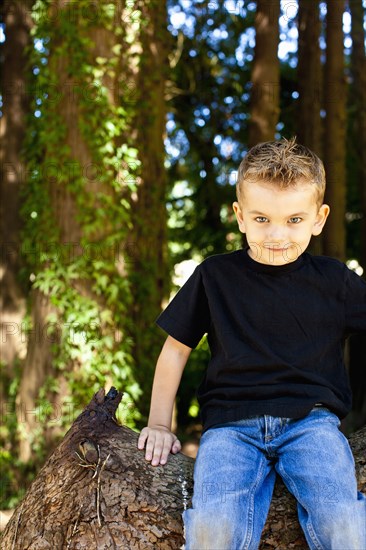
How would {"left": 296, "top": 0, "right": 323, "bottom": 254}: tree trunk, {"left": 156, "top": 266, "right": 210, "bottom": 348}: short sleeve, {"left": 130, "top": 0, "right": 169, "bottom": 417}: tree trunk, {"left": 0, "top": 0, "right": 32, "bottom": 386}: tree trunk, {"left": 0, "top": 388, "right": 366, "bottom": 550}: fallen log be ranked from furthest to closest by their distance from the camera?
{"left": 296, "top": 0, "right": 323, "bottom": 254}: tree trunk
{"left": 0, "top": 0, "right": 32, "bottom": 386}: tree trunk
{"left": 130, "top": 0, "right": 169, "bottom": 417}: tree trunk
{"left": 156, "top": 266, "right": 210, "bottom": 348}: short sleeve
{"left": 0, "top": 388, "right": 366, "bottom": 550}: fallen log

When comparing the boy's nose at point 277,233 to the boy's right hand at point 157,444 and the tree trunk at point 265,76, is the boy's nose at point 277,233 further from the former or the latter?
the tree trunk at point 265,76

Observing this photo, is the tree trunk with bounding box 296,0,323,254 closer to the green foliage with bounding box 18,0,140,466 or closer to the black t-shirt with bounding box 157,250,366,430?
the green foliage with bounding box 18,0,140,466

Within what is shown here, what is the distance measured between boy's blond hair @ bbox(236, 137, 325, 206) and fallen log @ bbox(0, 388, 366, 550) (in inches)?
39.7

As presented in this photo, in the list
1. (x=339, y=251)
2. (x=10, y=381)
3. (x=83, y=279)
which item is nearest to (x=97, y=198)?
(x=83, y=279)

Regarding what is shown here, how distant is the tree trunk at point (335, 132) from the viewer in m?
7.35

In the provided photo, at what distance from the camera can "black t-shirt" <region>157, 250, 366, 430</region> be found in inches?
97.5

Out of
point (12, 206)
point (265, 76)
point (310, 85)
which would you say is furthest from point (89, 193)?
point (310, 85)

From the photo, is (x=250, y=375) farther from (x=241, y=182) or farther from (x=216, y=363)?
(x=241, y=182)

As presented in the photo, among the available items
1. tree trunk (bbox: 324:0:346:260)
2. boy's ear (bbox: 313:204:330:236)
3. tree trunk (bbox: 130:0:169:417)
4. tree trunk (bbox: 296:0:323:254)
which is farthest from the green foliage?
boy's ear (bbox: 313:204:330:236)

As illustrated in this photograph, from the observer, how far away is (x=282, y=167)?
246cm

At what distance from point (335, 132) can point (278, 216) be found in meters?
5.43

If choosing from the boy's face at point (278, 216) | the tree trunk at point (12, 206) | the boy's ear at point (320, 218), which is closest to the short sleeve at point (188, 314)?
the boy's face at point (278, 216)

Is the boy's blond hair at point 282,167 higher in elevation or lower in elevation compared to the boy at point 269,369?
higher

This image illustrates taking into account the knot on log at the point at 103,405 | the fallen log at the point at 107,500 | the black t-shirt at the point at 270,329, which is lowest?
the fallen log at the point at 107,500
